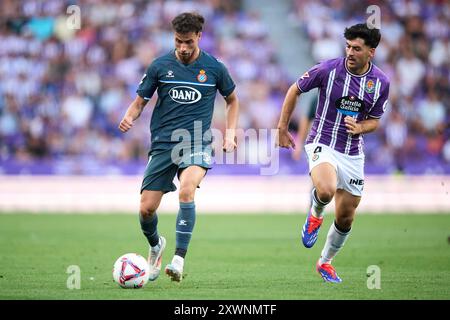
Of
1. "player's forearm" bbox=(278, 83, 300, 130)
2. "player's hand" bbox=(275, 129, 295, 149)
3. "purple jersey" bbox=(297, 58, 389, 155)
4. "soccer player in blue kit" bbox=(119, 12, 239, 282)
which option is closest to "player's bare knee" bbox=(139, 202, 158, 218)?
"soccer player in blue kit" bbox=(119, 12, 239, 282)

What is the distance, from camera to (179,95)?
959 centimetres

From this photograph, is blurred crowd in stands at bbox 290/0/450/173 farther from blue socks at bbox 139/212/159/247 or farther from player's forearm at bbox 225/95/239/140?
blue socks at bbox 139/212/159/247

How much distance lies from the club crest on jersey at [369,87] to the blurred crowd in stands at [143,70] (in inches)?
491

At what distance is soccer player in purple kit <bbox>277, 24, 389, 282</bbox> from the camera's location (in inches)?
374

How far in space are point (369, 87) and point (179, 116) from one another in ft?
6.83

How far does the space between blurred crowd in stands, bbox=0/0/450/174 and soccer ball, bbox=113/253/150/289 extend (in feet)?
41.8

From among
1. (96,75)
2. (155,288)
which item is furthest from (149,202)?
(96,75)

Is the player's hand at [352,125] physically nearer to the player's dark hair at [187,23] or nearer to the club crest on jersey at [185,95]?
the club crest on jersey at [185,95]

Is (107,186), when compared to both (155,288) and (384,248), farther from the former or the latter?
(155,288)

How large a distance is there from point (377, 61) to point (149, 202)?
16.2m

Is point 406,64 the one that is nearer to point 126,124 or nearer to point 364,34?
point 364,34

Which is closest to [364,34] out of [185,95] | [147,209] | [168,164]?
[185,95]

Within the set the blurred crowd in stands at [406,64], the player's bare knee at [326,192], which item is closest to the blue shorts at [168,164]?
the player's bare knee at [326,192]

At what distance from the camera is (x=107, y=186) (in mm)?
21453
